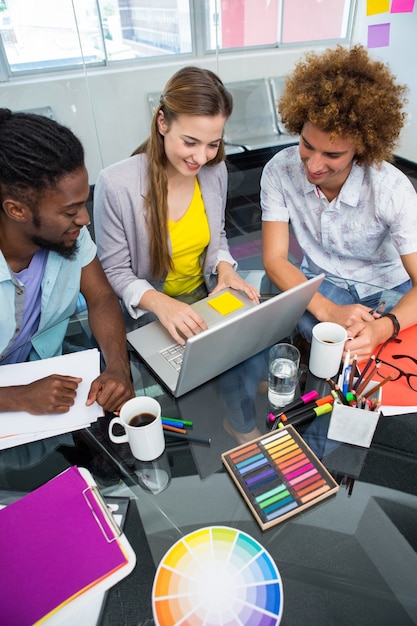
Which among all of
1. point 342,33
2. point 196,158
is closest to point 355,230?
point 196,158

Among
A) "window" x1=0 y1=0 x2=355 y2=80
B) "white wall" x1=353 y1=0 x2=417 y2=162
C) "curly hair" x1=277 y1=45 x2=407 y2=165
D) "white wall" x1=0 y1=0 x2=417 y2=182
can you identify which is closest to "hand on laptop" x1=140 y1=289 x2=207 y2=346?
"curly hair" x1=277 y1=45 x2=407 y2=165

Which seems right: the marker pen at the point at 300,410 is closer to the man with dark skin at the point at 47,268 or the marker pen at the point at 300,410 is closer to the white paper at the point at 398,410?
the white paper at the point at 398,410

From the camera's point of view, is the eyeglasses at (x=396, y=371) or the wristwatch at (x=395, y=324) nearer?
the eyeglasses at (x=396, y=371)

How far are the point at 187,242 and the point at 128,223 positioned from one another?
0.74ft

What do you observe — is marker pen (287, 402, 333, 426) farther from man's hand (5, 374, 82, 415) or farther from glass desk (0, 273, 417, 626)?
man's hand (5, 374, 82, 415)

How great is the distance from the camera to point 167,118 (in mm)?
1362

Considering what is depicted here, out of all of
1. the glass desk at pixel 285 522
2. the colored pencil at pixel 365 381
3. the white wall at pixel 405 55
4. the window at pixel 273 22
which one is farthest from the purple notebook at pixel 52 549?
the window at pixel 273 22

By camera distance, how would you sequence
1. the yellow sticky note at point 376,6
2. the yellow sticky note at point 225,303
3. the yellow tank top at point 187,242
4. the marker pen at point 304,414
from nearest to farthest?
the marker pen at point 304,414, the yellow sticky note at point 225,303, the yellow tank top at point 187,242, the yellow sticky note at point 376,6

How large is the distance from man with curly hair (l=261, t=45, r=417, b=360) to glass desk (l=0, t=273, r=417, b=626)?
0.30 meters

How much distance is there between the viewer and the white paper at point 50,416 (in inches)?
37.2

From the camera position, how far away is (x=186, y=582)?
690 millimetres

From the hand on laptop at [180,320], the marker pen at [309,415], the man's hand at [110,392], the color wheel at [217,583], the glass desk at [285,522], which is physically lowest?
the glass desk at [285,522]

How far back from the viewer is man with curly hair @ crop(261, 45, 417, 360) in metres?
1.25

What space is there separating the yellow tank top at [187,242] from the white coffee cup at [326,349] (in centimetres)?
62
